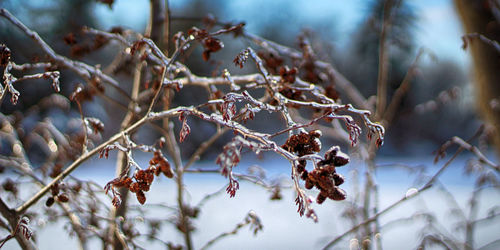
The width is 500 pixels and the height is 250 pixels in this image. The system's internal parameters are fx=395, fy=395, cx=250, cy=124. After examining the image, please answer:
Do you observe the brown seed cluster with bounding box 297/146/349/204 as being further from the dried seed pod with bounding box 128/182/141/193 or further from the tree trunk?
the tree trunk

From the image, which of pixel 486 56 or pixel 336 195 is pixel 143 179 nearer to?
pixel 336 195

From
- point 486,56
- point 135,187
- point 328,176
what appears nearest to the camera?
point 328,176

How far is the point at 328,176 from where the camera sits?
28.4 inches

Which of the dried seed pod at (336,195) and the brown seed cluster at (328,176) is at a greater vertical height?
the brown seed cluster at (328,176)

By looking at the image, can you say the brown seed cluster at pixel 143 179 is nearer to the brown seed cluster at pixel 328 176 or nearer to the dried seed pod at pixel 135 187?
the dried seed pod at pixel 135 187

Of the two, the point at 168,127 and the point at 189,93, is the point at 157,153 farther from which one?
the point at 189,93

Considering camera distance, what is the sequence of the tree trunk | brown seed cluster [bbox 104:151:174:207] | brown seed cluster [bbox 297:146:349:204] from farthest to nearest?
the tree trunk
brown seed cluster [bbox 104:151:174:207]
brown seed cluster [bbox 297:146:349:204]

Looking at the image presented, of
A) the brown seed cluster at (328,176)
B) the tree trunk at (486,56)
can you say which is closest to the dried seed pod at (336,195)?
the brown seed cluster at (328,176)

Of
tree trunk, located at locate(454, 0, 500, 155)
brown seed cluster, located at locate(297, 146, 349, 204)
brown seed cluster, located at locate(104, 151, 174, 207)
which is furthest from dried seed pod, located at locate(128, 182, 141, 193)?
tree trunk, located at locate(454, 0, 500, 155)

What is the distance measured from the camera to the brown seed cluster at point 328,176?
2.35 feet

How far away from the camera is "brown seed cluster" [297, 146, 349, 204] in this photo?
72 centimetres

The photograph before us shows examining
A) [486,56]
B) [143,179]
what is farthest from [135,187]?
[486,56]

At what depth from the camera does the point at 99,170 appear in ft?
37.8

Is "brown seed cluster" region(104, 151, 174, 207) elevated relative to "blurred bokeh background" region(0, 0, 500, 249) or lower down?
lower down
